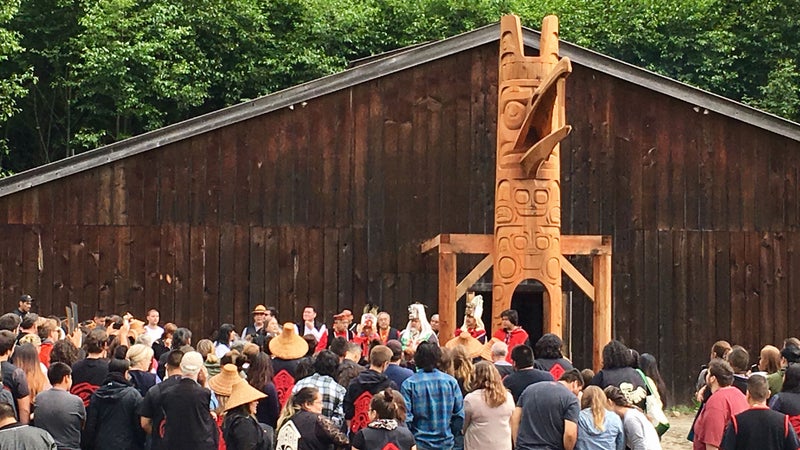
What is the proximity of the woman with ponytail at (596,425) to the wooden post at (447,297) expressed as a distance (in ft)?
21.9

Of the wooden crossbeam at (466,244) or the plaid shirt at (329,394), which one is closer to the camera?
the plaid shirt at (329,394)

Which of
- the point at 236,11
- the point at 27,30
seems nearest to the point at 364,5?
the point at 236,11

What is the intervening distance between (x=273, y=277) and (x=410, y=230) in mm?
2232

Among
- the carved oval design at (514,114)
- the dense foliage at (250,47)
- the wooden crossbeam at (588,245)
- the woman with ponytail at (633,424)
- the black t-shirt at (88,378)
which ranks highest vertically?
the dense foliage at (250,47)

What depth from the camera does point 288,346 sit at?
11.3m

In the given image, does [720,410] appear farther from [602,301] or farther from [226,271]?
[226,271]

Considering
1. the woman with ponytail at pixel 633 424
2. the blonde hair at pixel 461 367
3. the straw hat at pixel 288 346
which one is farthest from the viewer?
the straw hat at pixel 288 346

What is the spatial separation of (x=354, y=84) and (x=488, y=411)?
989 cm

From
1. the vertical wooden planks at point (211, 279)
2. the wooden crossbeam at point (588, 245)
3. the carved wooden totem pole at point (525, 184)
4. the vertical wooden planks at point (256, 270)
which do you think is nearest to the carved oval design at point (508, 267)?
the carved wooden totem pole at point (525, 184)

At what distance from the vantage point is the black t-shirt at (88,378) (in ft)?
34.0

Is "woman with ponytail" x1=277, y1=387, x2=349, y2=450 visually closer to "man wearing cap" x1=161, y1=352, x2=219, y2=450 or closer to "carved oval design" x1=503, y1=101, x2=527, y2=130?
"man wearing cap" x1=161, y1=352, x2=219, y2=450

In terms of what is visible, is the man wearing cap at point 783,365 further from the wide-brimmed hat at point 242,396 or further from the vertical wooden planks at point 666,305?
the vertical wooden planks at point 666,305

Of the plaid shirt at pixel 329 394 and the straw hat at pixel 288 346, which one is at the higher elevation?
the straw hat at pixel 288 346

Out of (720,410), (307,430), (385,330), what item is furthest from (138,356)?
(385,330)
